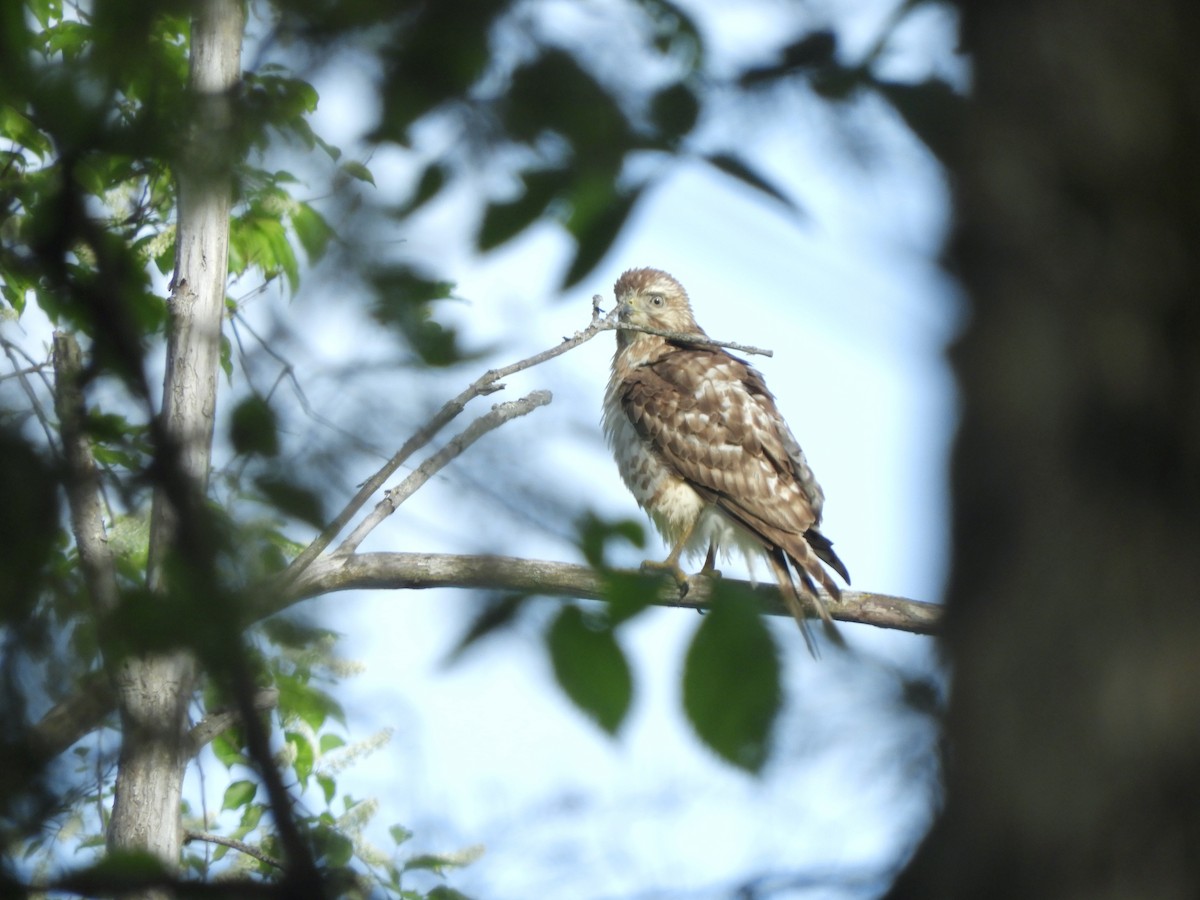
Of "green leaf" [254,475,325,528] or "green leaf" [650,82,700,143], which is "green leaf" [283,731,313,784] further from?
"green leaf" [650,82,700,143]

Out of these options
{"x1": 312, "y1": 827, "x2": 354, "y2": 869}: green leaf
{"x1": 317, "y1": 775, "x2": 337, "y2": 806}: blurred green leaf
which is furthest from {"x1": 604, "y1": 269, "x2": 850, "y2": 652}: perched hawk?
{"x1": 312, "y1": 827, "x2": 354, "y2": 869}: green leaf

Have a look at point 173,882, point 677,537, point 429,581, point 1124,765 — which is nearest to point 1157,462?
point 1124,765

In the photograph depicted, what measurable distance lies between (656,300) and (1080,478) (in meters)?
6.88

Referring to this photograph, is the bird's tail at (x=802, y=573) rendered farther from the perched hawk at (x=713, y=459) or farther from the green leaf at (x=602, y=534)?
the green leaf at (x=602, y=534)

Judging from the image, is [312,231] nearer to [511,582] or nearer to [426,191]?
[426,191]

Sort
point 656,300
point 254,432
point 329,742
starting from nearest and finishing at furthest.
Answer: point 254,432 → point 329,742 → point 656,300

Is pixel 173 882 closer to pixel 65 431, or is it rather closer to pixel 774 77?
pixel 65 431

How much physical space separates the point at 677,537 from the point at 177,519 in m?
5.48

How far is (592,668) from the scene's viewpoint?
0.88 meters

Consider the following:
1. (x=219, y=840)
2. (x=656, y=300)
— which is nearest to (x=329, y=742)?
(x=219, y=840)

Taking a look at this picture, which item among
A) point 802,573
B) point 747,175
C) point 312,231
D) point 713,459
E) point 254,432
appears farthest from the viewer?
point 713,459

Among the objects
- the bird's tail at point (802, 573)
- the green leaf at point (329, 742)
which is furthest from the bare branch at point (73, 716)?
the bird's tail at point (802, 573)

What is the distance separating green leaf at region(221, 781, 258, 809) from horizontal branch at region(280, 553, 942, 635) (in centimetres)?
57

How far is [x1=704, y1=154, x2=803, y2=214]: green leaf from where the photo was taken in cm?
92
